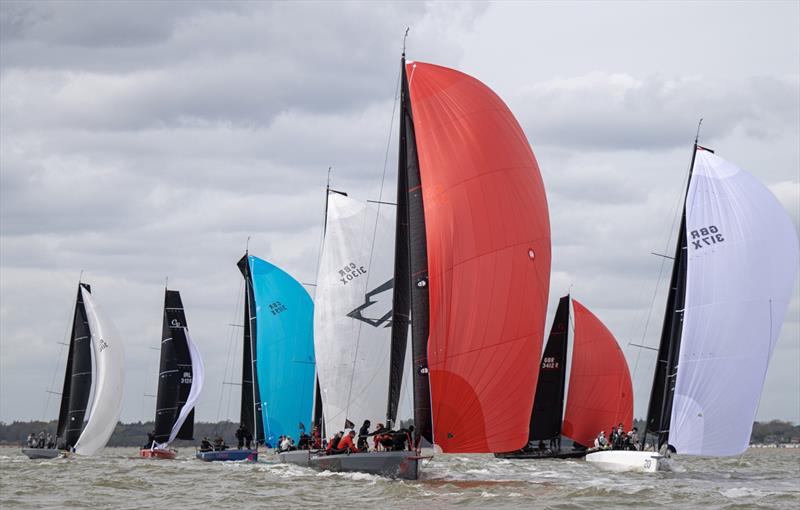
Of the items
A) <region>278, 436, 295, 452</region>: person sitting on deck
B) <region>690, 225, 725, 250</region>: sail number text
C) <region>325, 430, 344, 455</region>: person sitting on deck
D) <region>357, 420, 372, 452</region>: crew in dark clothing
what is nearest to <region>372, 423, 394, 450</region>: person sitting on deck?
<region>357, 420, 372, 452</region>: crew in dark clothing

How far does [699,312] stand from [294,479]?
1356 cm

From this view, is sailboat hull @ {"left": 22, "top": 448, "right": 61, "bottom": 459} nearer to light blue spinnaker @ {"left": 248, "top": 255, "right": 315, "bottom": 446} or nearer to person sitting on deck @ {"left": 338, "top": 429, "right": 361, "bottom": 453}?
light blue spinnaker @ {"left": 248, "top": 255, "right": 315, "bottom": 446}

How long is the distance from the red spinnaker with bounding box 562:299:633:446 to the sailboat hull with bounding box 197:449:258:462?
14421 mm

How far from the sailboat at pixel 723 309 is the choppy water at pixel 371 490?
1769 millimetres

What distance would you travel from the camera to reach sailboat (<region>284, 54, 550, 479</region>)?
29.0 m

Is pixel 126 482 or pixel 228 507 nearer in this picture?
pixel 228 507

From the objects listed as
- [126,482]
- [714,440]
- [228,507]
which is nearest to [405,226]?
[228,507]

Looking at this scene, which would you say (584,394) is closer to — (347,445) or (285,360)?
(285,360)

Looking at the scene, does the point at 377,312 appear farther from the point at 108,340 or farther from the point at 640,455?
the point at 108,340

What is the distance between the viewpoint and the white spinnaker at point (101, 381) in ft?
190

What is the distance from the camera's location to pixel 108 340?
58438 mm

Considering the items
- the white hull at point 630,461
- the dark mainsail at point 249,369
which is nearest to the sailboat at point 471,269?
the white hull at point 630,461

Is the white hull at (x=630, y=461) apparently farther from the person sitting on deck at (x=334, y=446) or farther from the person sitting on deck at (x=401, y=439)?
the person sitting on deck at (x=401, y=439)

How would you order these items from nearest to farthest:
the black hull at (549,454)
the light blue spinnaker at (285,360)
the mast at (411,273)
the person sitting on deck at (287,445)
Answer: the mast at (411,273) → the person sitting on deck at (287,445) → the light blue spinnaker at (285,360) → the black hull at (549,454)
